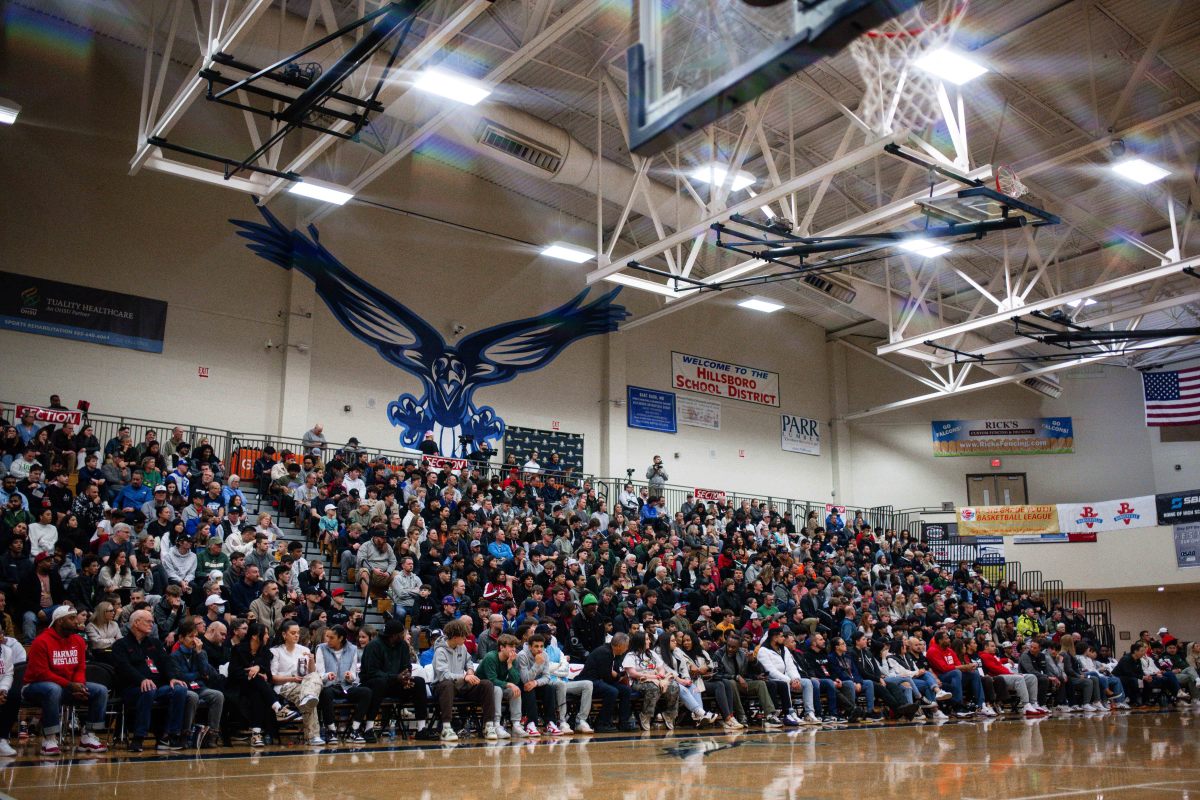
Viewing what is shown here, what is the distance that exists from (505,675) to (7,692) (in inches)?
174

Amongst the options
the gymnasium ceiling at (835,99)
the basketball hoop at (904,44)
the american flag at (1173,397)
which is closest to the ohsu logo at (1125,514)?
the american flag at (1173,397)

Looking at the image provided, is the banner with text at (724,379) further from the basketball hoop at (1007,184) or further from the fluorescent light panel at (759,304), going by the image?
the basketball hoop at (1007,184)

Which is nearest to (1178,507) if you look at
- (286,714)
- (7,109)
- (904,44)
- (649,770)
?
(904,44)

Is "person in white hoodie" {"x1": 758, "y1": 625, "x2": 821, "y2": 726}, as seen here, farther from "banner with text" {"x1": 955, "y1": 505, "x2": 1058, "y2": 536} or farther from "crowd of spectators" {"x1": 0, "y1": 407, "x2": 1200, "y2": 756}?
"banner with text" {"x1": 955, "y1": 505, "x2": 1058, "y2": 536}

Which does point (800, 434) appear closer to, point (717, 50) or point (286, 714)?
point (286, 714)

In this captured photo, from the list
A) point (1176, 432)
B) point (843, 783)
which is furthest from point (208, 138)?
point (1176, 432)

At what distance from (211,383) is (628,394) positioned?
952 centimetres

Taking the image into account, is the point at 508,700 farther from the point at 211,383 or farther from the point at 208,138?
the point at 208,138

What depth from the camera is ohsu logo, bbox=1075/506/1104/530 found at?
79.2 feet

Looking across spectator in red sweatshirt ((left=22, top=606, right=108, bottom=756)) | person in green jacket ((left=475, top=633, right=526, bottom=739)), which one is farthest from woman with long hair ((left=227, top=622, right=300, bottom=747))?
person in green jacket ((left=475, top=633, right=526, bottom=739))

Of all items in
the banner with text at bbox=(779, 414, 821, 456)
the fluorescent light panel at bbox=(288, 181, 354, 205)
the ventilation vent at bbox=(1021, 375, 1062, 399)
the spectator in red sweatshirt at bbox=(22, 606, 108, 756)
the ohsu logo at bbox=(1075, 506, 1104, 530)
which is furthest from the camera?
the ventilation vent at bbox=(1021, 375, 1062, 399)

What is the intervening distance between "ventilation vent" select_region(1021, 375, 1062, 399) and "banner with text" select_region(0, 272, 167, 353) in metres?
21.8

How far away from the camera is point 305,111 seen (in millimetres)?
11516

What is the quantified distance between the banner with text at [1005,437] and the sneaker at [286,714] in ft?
77.1
